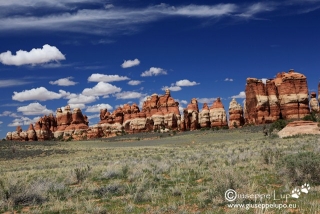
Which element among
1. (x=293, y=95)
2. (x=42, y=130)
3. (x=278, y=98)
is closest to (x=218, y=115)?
(x=278, y=98)

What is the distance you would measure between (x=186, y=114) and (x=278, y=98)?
33.3m

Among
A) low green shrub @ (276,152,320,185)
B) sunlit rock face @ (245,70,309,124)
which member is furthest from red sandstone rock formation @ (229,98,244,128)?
low green shrub @ (276,152,320,185)

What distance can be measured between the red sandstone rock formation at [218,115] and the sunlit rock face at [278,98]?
13156mm

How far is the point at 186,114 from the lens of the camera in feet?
351

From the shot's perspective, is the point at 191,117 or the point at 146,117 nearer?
the point at 191,117

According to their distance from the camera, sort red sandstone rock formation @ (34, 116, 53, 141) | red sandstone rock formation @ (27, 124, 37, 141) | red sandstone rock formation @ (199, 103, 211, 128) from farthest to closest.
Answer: red sandstone rock formation @ (34, 116, 53, 141) < red sandstone rock formation @ (27, 124, 37, 141) < red sandstone rock formation @ (199, 103, 211, 128)

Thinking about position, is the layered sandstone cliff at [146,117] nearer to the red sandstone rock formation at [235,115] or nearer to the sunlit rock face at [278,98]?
the red sandstone rock formation at [235,115]

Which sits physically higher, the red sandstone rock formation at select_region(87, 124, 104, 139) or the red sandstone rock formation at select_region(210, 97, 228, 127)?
the red sandstone rock formation at select_region(210, 97, 228, 127)

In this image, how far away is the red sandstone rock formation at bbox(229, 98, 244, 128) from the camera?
299 ft

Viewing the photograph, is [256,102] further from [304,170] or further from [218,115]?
[304,170]

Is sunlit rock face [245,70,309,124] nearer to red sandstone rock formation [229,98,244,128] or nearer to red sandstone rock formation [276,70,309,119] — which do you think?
red sandstone rock formation [276,70,309,119]

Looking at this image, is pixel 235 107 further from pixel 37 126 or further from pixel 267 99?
pixel 37 126

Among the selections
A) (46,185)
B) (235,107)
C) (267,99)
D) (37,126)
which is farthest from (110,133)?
(46,185)

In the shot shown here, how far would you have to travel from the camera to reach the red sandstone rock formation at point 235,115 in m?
91.2
